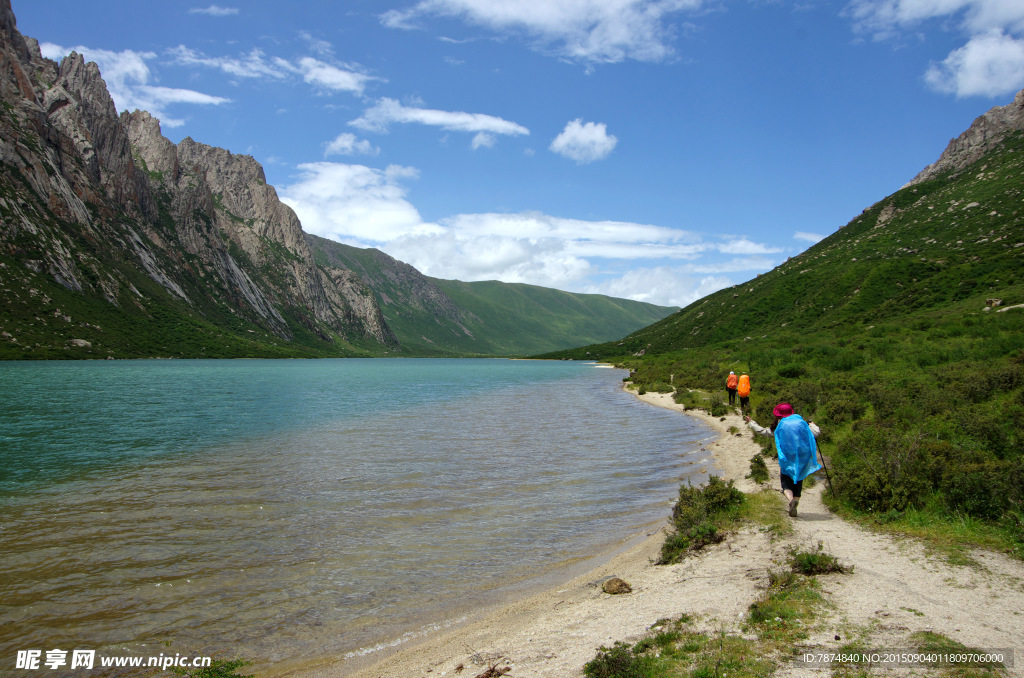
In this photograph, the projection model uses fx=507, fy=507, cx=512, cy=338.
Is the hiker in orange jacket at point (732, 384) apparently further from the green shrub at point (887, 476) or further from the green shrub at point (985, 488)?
Answer: the green shrub at point (985, 488)

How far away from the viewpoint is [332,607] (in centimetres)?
941

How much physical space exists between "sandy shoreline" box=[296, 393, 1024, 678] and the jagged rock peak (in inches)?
5649

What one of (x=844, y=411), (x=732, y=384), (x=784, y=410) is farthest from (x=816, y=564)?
(x=732, y=384)

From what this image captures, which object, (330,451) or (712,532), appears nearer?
(712,532)

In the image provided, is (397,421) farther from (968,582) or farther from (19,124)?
(19,124)

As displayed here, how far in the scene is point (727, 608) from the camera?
7.82 meters

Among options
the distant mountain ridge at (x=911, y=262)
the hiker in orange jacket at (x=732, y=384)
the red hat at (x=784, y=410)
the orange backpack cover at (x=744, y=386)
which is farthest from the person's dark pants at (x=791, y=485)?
the distant mountain ridge at (x=911, y=262)

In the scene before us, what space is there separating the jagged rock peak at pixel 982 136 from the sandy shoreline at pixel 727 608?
14348 cm

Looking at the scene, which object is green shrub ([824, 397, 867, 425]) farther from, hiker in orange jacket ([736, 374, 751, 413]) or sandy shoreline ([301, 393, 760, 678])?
sandy shoreline ([301, 393, 760, 678])

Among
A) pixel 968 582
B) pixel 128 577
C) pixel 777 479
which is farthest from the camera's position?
pixel 777 479

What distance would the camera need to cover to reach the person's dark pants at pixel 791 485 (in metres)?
12.2

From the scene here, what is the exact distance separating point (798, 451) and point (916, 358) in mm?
22289

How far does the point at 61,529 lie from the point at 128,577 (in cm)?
431

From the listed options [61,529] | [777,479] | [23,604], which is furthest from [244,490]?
[777,479]
